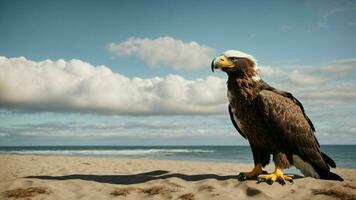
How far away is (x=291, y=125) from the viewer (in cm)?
693

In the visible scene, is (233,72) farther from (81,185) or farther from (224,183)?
(81,185)

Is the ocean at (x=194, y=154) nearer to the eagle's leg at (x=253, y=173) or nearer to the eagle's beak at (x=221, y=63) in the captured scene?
the eagle's leg at (x=253, y=173)

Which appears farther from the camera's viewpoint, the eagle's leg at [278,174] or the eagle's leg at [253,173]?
the eagle's leg at [253,173]

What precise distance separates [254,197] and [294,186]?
1.15 m

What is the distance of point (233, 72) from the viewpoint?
23.5ft

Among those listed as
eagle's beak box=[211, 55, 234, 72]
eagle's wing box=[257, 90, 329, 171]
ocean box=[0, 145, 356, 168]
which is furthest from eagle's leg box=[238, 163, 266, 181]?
ocean box=[0, 145, 356, 168]

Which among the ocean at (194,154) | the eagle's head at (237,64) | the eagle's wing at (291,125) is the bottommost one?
the ocean at (194,154)

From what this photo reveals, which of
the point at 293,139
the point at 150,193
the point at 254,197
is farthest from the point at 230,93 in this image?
the point at 150,193

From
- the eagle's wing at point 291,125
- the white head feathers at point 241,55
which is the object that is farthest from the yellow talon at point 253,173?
the white head feathers at point 241,55

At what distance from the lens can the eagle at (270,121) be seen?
680 cm

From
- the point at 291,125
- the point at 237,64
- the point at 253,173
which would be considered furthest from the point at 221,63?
the point at 253,173

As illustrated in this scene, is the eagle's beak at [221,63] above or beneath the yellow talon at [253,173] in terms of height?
above

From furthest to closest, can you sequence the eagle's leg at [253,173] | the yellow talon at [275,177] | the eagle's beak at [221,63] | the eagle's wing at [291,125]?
the eagle's leg at [253,173], the eagle's beak at [221,63], the yellow talon at [275,177], the eagle's wing at [291,125]

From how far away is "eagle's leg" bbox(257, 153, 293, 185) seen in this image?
6871 mm
